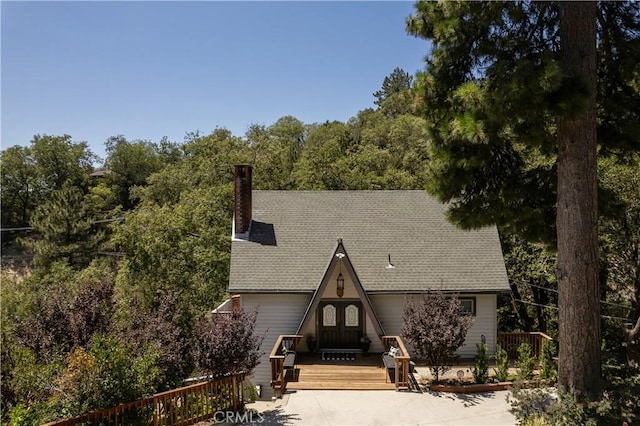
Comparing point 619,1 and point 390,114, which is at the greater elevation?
point 390,114

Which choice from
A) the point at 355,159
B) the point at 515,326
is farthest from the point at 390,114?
the point at 515,326

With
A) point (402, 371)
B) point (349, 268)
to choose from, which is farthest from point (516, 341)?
point (349, 268)

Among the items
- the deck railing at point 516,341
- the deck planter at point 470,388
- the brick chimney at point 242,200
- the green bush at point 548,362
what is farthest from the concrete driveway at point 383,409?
the brick chimney at point 242,200

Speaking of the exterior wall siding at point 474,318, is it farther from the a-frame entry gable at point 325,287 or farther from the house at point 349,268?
the a-frame entry gable at point 325,287

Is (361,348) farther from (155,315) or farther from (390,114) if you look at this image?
(390,114)

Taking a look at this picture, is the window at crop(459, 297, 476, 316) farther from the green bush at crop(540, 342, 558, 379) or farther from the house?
the green bush at crop(540, 342, 558, 379)

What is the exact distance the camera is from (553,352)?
43.7 ft

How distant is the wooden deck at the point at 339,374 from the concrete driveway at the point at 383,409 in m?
0.33

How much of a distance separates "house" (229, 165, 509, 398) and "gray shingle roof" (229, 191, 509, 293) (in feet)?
0.13

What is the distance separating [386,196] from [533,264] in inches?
268

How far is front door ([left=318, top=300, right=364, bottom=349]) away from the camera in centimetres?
1507

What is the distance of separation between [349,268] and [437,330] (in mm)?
3780

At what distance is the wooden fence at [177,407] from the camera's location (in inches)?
289

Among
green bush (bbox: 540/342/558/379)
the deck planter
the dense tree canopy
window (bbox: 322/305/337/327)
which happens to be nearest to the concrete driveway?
the deck planter
